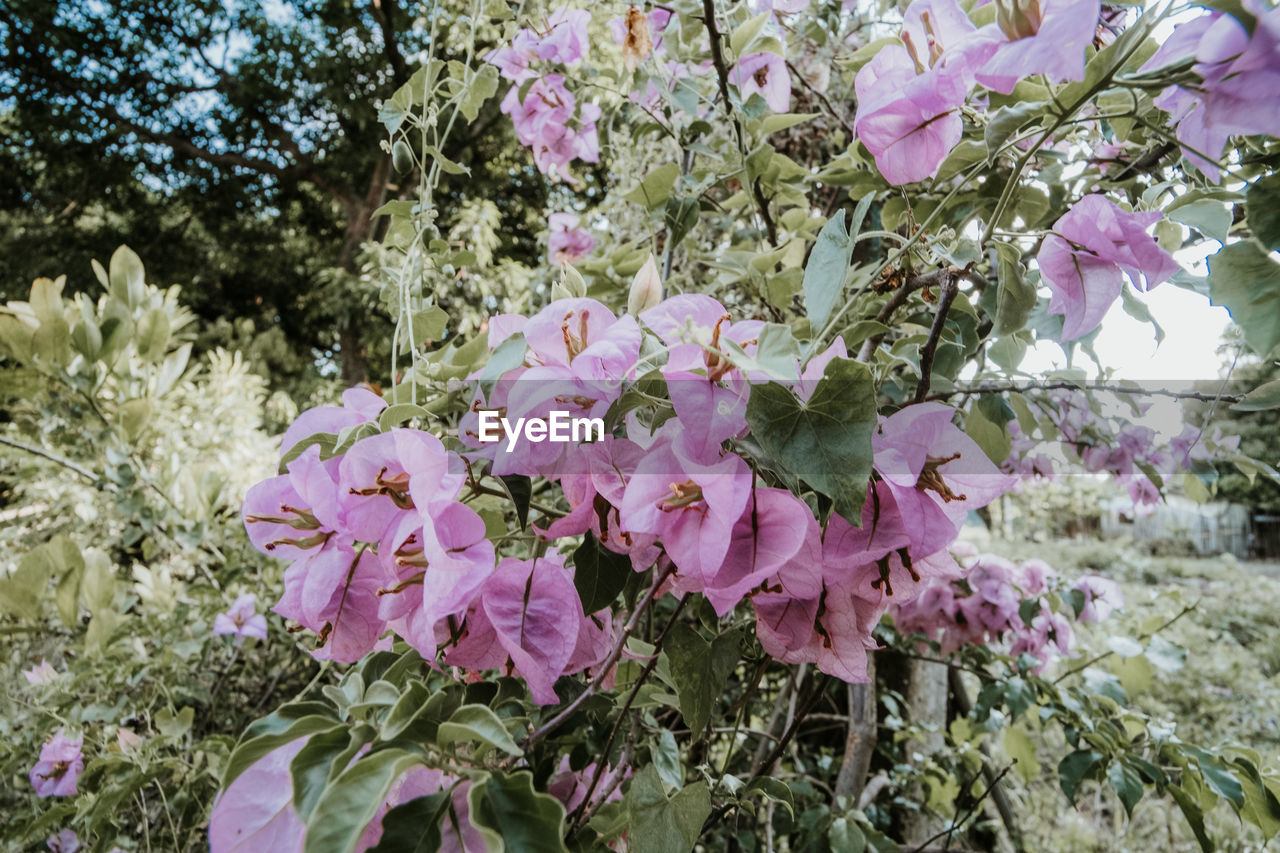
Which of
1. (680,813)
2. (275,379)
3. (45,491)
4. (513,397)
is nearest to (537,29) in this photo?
(513,397)

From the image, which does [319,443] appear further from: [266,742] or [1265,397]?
[1265,397]

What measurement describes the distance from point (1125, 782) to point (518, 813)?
59cm

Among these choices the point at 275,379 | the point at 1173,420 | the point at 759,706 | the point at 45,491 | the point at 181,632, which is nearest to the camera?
the point at 1173,420

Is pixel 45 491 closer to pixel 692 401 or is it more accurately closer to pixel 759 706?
pixel 759 706

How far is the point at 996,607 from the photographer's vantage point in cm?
79

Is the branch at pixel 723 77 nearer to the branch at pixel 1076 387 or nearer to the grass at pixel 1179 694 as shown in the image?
the branch at pixel 1076 387

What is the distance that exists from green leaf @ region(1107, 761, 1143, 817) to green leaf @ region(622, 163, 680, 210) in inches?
24.4

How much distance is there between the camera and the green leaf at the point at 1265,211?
0.66 feet

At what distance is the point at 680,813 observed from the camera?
0.99ft

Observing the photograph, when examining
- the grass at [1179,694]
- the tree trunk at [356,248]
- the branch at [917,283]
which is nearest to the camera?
the branch at [917,283]

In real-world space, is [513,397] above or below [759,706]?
Answer: above

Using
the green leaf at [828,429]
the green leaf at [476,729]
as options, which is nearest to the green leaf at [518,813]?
the green leaf at [476,729]

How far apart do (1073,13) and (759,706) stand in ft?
3.42

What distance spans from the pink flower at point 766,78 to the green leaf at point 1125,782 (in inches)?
25.0
